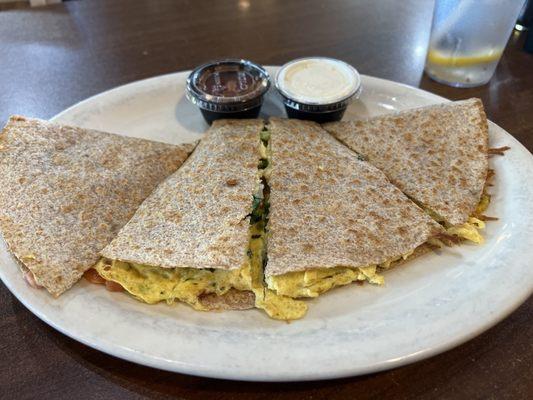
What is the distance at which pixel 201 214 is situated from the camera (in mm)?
1947

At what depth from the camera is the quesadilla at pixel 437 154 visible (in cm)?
205

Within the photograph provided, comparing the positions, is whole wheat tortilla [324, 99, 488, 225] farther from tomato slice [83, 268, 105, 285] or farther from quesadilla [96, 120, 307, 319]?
tomato slice [83, 268, 105, 285]

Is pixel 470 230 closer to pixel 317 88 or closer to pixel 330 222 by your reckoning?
pixel 330 222

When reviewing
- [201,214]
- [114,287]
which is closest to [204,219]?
[201,214]

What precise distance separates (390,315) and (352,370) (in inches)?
12.0

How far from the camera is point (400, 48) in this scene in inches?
136

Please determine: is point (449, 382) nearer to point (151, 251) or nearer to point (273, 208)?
point (273, 208)

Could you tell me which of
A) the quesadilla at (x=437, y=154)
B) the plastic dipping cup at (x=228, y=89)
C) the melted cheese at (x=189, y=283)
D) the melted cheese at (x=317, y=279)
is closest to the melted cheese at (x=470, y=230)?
the quesadilla at (x=437, y=154)

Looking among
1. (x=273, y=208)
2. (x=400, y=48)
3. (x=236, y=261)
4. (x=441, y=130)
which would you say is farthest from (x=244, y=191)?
(x=400, y=48)

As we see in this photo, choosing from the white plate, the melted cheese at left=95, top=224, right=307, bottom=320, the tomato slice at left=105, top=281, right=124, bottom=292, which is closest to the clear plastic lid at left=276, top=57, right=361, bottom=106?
the white plate

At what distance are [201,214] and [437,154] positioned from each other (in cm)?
117

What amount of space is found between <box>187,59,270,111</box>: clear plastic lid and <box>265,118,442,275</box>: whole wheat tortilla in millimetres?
387

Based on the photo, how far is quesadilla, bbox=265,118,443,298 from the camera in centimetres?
179

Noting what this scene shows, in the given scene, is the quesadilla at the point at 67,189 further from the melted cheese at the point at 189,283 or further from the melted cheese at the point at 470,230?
the melted cheese at the point at 470,230
